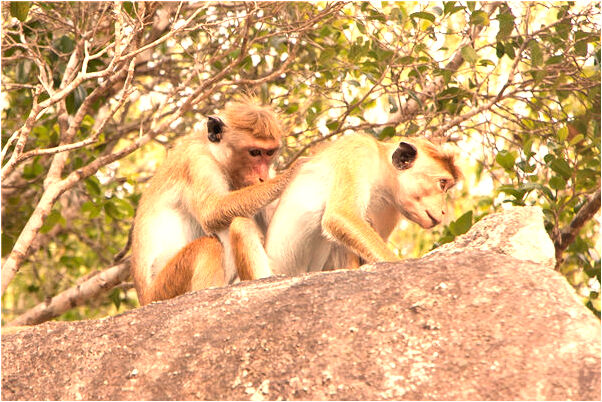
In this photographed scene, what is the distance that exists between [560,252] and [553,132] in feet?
3.52

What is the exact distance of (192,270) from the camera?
6.12m

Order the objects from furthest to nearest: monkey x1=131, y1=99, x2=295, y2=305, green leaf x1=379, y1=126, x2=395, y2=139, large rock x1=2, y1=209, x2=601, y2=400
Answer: green leaf x1=379, y1=126, x2=395, y2=139, monkey x1=131, y1=99, x2=295, y2=305, large rock x1=2, y1=209, x2=601, y2=400

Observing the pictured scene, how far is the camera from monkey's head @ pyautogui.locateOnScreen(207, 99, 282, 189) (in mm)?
6785

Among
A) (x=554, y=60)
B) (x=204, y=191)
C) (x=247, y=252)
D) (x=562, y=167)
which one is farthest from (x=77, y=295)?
(x=554, y=60)

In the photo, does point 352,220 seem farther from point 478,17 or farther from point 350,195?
point 478,17

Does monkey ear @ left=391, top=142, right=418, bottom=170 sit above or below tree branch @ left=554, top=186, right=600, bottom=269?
above

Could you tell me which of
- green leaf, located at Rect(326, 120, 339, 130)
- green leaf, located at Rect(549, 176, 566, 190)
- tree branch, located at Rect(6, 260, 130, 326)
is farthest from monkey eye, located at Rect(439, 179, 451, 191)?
tree branch, located at Rect(6, 260, 130, 326)

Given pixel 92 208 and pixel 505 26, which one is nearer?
pixel 505 26

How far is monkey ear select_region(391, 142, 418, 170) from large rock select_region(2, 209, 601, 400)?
5.24 feet

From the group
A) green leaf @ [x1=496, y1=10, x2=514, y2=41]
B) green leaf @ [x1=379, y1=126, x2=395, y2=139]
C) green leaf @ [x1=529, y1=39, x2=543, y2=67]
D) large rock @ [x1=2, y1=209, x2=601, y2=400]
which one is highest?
green leaf @ [x1=496, y1=10, x2=514, y2=41]

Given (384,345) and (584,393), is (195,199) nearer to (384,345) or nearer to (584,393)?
(384,345)

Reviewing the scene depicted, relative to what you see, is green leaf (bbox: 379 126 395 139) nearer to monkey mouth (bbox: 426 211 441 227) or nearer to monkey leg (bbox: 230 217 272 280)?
monkey mouth (bbox: 426 211 441 227)

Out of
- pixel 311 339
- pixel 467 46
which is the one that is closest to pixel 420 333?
pixel 311 339

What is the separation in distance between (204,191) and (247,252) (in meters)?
0.86
